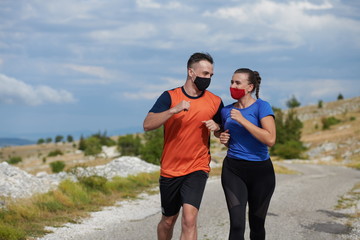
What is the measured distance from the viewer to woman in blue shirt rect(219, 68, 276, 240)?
5594 mm

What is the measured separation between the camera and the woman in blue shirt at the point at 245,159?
559cm

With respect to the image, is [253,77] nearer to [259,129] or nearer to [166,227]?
[259,129]

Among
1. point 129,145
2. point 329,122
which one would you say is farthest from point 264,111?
point 329,122

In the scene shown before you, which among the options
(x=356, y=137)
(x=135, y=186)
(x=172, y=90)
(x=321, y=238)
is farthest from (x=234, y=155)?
(x=356, y=137)

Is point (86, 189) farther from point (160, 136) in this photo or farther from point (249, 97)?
point (160, 136)

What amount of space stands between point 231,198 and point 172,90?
1426mm

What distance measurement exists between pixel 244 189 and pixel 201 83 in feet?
4.21

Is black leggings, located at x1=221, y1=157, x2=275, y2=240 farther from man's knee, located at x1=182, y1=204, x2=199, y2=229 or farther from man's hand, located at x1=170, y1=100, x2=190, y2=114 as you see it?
man's hand, located at x1=170, y1=100, x2=190, y2=114

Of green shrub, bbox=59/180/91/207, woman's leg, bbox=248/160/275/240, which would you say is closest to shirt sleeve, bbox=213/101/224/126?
woman's leg, bbox=248/160/275/240

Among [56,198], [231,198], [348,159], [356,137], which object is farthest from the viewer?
[356,137]

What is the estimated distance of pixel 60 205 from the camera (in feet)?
41.8

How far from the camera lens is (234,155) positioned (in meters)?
5.68

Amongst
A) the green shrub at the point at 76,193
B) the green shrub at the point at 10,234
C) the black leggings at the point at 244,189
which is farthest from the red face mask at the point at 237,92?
the green shrub at the point at 76,193

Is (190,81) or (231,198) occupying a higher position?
(190,81)
